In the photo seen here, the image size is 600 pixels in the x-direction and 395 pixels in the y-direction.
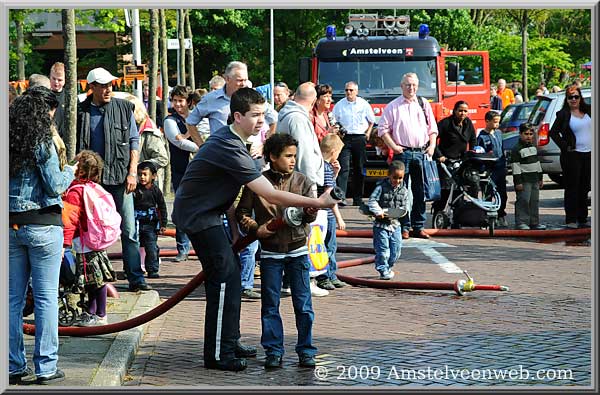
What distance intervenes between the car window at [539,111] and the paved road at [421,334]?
1016cm

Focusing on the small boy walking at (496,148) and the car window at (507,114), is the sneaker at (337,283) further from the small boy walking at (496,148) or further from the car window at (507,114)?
the car window at (507,114)

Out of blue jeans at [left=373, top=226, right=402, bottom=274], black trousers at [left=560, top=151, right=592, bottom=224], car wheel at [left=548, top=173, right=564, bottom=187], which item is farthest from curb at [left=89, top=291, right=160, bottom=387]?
car wheel at [left=548, top=173, right=564, bottom=187]

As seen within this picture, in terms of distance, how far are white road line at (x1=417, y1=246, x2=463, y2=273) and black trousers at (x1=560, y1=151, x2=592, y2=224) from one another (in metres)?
2.76

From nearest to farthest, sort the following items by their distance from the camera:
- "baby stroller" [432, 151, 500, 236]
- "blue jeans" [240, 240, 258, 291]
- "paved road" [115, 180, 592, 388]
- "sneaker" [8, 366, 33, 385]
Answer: "sneaker" [8, 366, 33, 385] < "paved road" [115, 180, 592, 388] < "blue jeans" [240, 240, 258, 291] < "baby stroller" [432, 151, 500, 236]

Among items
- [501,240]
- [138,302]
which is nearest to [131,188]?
[138,302]

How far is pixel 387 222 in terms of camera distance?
37.8ft

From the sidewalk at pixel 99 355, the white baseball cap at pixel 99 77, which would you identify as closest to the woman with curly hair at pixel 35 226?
the sidewalk at pixel 99 355

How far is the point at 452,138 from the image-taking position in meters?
16.5

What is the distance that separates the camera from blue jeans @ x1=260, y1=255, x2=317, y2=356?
25.5ft

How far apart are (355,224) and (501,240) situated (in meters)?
2.44

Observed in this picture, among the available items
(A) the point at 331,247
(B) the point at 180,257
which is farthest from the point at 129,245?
(B) the point at 180,257

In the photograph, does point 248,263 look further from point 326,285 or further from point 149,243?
point 149,243

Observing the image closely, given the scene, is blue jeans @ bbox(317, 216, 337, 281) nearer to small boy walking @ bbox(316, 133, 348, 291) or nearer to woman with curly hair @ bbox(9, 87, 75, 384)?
small boy walking @ bbox(316, 133, 348, 291)

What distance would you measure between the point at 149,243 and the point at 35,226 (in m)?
4.76
